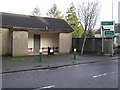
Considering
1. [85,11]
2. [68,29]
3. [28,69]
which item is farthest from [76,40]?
[28,69]

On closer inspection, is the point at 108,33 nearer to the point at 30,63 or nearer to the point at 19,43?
the point at 19,43

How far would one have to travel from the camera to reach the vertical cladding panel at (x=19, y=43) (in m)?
25.3

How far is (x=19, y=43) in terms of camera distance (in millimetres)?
25766

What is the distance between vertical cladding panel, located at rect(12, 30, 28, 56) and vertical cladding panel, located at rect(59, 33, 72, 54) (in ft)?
18.4

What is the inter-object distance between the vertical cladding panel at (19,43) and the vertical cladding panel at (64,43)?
18.4ft

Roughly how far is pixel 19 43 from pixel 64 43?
7045 millimetres

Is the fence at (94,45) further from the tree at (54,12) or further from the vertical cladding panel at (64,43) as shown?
the tree at (54,12)

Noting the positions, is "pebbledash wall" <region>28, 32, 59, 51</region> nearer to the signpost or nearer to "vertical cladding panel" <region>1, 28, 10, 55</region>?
"vertical cladding panel" <region>1, 28, 10, 55</region>

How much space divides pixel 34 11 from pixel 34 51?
41.1 metres

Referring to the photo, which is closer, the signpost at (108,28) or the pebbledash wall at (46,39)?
the signpost at (108,28)

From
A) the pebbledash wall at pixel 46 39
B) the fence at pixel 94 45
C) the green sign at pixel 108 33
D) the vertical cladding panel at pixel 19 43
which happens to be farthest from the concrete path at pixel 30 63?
the fence at pixel 94 45

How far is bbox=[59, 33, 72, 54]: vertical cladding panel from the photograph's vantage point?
30469mm

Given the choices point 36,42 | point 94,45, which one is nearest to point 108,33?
point 94,45

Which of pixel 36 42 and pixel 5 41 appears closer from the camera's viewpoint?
pixel 5 41
